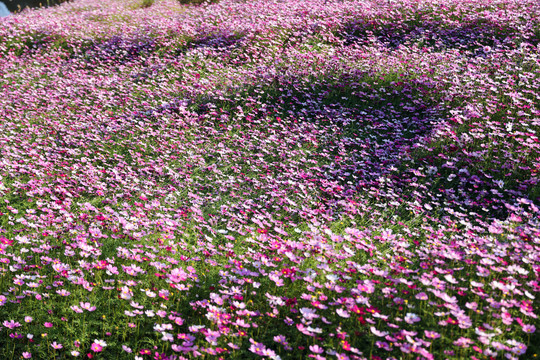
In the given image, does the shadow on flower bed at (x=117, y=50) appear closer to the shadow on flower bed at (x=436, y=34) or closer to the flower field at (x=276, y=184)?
the flower field at (x=276, y=184)

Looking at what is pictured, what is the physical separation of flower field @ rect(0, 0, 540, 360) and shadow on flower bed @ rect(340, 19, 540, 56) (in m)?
0.10

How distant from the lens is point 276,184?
660 centimetres

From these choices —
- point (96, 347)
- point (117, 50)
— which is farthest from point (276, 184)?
point (117, 50)

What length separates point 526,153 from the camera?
686 centimetres

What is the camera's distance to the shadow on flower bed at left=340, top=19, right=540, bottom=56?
11609 millimetres

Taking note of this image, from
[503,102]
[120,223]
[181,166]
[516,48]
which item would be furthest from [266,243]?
[516,48]

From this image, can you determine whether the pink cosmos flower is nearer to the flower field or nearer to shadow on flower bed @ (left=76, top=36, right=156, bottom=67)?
the flower field

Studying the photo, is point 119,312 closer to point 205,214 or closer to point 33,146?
point 205,214

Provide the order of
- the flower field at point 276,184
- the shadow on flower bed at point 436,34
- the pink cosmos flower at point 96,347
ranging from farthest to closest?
the shadow on flower bed at point 436,34, the flower field at point 276,184, the pink cosmos flower at point 96,347

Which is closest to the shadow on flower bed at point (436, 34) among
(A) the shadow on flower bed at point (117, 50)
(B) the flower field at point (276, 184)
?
(B) the flower field at point (276, 184)

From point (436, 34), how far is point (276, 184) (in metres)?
8.55

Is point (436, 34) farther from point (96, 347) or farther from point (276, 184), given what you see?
point (96, 347)

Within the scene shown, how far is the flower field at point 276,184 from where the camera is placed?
349 centimetres

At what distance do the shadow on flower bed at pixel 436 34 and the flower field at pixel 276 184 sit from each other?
0.32ft
